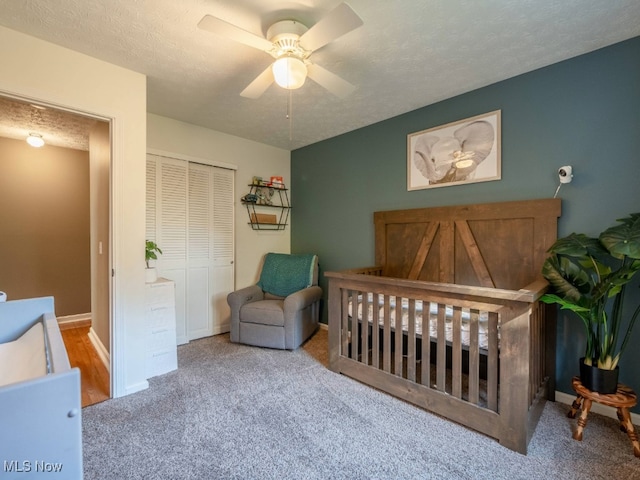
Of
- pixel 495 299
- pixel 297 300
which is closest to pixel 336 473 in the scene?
pixel 495 299

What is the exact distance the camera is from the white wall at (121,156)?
6.53ft

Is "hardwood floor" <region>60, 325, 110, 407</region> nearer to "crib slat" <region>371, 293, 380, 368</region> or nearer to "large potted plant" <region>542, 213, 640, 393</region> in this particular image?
"crib slat" <region>371, 293, 380, 368</region>

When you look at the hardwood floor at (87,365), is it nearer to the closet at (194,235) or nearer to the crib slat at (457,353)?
the closet at (194,235)

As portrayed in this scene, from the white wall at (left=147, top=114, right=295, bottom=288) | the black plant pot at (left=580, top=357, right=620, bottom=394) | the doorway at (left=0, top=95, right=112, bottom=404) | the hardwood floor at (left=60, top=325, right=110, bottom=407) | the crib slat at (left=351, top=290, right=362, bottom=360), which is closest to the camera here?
the black plant pot at (left=580, top=357, right=620, bottom=394)

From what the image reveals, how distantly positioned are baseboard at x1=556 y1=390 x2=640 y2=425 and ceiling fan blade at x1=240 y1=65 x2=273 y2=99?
3.09 m

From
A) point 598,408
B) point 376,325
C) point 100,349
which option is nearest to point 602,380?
point 598,408

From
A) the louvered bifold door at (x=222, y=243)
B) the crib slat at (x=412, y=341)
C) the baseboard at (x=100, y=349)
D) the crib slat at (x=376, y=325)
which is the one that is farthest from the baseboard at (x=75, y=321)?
the crib slat at (x=412, y=341)

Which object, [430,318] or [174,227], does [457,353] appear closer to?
[430,318]

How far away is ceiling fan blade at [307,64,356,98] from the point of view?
5.95ft

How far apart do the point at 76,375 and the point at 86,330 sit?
13.1ft

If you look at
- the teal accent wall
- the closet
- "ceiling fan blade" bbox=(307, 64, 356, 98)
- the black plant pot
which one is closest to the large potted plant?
the black plant pot

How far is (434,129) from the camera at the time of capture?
2844 mm

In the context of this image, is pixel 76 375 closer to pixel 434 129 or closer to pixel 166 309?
pixel 166 309

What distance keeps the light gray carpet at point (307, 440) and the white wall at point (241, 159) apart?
1836 millimetres
